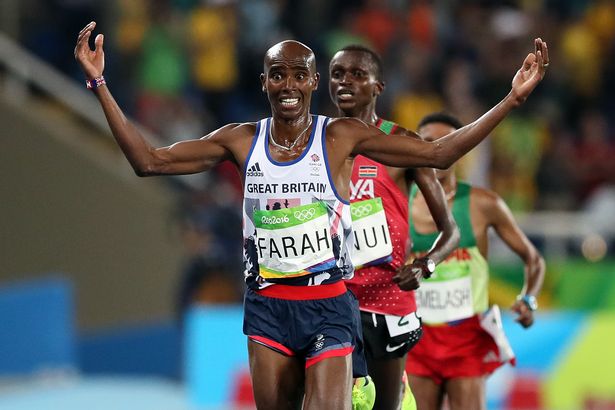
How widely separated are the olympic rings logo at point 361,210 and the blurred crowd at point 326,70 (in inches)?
286

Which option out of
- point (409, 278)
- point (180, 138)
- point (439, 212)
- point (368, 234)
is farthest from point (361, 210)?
point (180, 138)

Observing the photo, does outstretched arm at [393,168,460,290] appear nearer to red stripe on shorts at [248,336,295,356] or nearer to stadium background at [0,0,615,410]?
red stripe on shorts at [248,336,295,356]

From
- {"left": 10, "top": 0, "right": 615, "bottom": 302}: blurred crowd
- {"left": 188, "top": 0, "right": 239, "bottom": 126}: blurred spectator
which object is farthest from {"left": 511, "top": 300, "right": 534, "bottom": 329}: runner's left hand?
{"left": 188, "top": 0, "right": 239, "bottom": 126}: blurred spectator

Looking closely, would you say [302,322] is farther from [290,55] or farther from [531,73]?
[531,73]

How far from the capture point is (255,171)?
5.92 metres

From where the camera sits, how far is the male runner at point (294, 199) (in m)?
5.83

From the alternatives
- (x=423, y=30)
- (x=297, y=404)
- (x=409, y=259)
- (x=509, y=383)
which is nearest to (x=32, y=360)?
(x=509, y=383)

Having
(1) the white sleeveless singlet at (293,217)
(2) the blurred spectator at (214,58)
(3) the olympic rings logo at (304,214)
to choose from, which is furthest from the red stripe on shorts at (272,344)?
(2) the blurred spectator at (214,58)

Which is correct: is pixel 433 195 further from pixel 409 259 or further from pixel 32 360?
pixel 32 360

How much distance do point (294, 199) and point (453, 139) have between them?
0.80 m

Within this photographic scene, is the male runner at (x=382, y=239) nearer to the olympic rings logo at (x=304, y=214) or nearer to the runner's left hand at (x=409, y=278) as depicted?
the runner's left hand at (x=409, y=278)

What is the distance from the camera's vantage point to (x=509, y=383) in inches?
463

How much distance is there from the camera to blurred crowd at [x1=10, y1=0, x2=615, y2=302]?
1447cm

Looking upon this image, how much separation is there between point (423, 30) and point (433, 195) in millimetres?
9046
